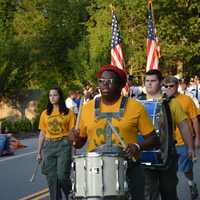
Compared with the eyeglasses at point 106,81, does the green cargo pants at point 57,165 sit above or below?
below

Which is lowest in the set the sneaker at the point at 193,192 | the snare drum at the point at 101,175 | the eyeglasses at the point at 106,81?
the sneaker at the point at 193,192

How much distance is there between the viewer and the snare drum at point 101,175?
5.35 metres

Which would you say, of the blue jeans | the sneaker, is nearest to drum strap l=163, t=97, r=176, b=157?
the blue jeans

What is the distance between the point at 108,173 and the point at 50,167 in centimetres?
419

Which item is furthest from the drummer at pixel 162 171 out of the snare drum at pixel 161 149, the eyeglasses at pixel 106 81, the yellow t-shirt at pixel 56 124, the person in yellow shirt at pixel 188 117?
the eyeglasses at pixel 106 81

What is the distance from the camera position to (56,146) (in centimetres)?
953

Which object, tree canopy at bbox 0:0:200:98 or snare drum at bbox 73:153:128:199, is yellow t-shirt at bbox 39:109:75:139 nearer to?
snare drum at bbox 73:153:128:199

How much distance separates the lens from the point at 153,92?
8281 mm

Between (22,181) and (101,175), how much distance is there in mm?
8046

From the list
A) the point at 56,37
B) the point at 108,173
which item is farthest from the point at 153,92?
the point at 56,37

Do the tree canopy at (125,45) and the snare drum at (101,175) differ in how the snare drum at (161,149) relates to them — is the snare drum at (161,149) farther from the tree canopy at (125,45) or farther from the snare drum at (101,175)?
the tree canopy at (125,45)

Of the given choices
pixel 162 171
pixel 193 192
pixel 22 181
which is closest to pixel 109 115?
pixel 162 171

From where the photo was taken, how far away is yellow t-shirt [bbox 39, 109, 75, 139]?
9.59 m

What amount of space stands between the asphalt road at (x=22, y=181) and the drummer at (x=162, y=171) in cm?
283
